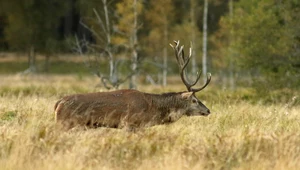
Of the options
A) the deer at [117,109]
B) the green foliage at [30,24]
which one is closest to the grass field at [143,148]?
the deer at [117,109]

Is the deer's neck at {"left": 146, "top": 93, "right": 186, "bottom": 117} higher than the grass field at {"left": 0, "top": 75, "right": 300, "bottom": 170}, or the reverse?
the deer's neck at {"left": 146, "top": 93, "right": 186, "bottom": 117}

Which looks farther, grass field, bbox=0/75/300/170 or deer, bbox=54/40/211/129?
deer, bbox=54/40/211/129

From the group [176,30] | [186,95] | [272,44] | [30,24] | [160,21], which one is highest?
[160,21]

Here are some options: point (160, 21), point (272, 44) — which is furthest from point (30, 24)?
point (272, 44)

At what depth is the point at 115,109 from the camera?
11359 millimetres

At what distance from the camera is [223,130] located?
38.0 feet

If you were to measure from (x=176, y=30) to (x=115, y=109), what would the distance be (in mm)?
33004

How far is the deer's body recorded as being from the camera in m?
11.1

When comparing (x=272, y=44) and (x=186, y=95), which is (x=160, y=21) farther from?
(x=186, y=95)

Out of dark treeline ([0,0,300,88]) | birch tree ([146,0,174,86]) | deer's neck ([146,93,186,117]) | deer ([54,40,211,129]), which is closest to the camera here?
deer ([54,40,211,129])

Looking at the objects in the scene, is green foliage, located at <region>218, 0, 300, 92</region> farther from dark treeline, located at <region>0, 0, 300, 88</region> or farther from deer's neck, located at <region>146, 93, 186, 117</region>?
deer's neck, located at <region>146, 93, 186, 117</region>

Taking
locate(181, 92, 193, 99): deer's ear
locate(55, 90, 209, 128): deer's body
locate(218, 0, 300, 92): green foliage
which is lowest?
locate(55, 90, 209, 128): deer's body

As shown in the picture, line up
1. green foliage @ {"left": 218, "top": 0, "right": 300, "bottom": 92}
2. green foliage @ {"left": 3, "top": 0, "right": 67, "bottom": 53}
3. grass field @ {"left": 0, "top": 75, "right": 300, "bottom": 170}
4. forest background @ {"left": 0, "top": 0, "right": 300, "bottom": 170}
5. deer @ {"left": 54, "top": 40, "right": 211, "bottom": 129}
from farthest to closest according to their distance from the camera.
→ green foliage @ {"left": 3, "top": 0, "right": 67, "bottom": 53} → green foliage @ {"left": 218, "top": 0, "right": 300, "bottom": 92} → deer @ {"left": 54, "top": 40, "right": 211, "bottom": 129} → forest background @ {"left": 0, "top": 0, "right": 300, "bottom": 170} → grass field @ {"left": 0, "top": 75, "right": 300, "bottom": 170}

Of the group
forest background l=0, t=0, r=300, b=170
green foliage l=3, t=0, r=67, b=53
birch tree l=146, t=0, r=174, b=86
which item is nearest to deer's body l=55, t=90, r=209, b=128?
forest background l=0, t=0, r=300, b=170
